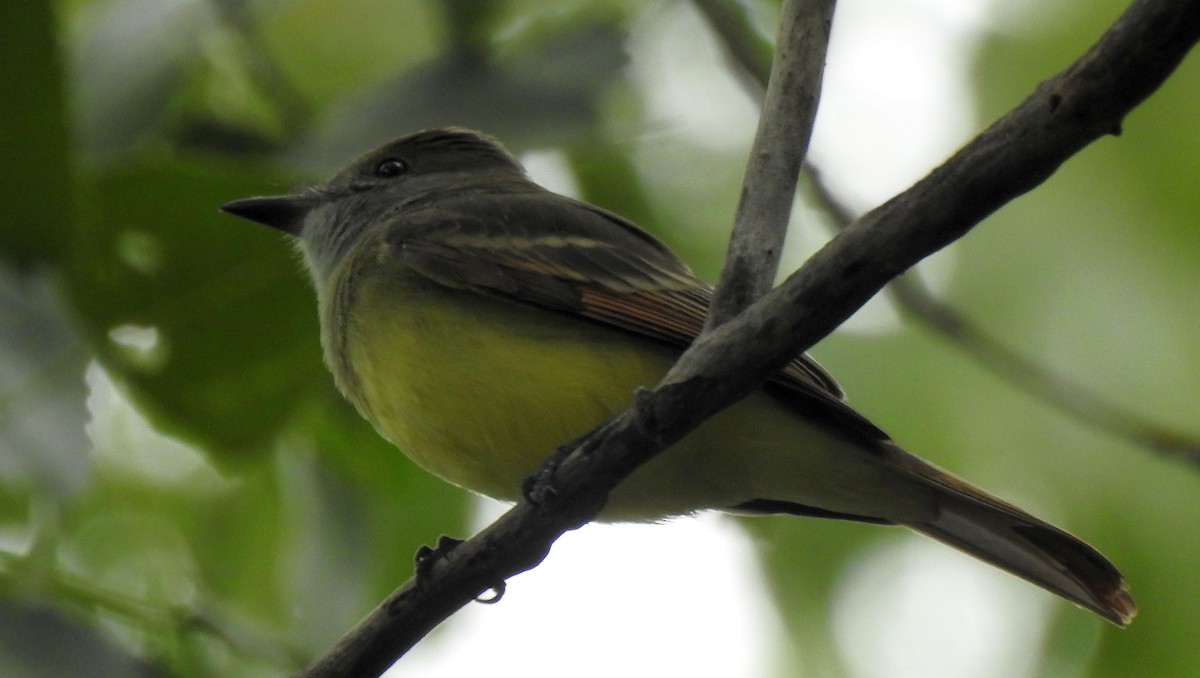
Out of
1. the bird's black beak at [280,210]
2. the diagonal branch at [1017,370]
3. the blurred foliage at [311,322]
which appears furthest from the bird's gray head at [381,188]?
the diagonal branch at [1017,370]

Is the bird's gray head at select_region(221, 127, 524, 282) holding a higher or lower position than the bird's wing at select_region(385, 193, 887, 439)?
higher

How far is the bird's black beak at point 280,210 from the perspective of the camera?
5.15m

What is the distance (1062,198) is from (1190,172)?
569 mm

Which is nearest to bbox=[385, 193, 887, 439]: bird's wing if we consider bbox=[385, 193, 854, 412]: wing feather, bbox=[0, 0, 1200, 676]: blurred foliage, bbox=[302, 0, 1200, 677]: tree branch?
bbox=[385, 193, 854, 412]: wing feather

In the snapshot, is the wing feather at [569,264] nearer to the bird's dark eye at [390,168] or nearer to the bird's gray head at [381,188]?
the bird's gray head at [381,188]

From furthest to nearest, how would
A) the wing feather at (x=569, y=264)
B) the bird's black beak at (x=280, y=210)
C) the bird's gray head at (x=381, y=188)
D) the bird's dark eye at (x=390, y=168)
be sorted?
the bird's dark eye at (x=390, y=168)
the bird's gray head at (x=381, y=188)
the bird's black beak at (x=280, y=210)
the wing feather at (x=569, y=264)

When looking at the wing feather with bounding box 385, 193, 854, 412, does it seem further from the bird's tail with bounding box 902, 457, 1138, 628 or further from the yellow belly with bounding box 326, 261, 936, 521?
the bird's tail with bounding box 902, 457, 1138, 628

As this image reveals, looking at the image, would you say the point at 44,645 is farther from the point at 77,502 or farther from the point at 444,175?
the point at 444,175

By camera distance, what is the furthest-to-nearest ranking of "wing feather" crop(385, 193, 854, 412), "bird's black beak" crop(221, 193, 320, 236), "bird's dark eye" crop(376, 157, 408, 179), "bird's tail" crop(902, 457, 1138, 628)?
"bird's dark eye" crop(376, 157, 408, 179) < "bird's black beak" crop(221, 193, 320, 236) < "bird's tail" crop(902, 457, 1138, 628) < "wing feather" crop(385, 193, 854, 412)

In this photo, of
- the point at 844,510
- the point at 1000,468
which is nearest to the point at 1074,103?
the point at 844,510

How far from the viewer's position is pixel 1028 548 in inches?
178

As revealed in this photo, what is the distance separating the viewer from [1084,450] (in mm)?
6164

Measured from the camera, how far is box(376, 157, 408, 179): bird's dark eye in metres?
6.23

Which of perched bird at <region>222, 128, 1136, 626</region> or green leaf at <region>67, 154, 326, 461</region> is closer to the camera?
perched bird at <region>222, 128, 1136, 626</region>
